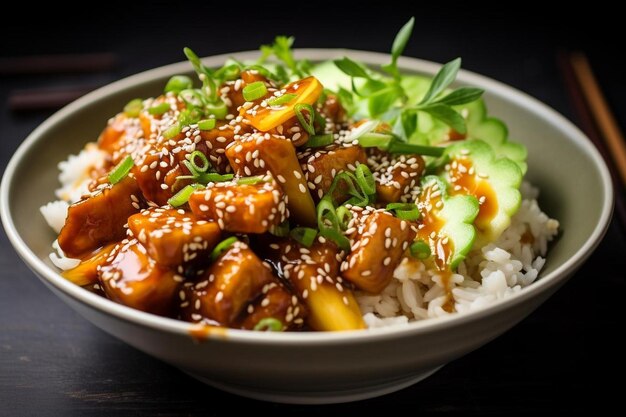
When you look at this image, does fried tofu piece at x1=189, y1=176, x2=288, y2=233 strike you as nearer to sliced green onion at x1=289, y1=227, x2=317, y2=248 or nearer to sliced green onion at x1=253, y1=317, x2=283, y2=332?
sliced green onion at x1=289, y1=227, x2=317, y2=248

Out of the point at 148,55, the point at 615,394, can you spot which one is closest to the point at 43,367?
the point at 615,394

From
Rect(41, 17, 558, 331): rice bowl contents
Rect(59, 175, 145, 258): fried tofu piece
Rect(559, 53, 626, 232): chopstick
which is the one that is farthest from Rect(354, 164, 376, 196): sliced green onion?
Rect(559, 53, 626, 232): chopstick

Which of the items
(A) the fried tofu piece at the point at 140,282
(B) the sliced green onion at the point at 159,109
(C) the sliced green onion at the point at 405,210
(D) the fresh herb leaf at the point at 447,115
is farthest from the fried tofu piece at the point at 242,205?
(D) the fresh herb leaf at the point at 447,115

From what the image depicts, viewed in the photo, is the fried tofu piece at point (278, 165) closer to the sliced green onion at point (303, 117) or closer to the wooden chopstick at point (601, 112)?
the sliced green onion at point (303, 117)

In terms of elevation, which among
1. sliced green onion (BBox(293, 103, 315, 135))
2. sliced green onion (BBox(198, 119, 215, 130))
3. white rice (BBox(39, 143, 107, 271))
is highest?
sliced green onion (BBox(293, 103, 315, 135))

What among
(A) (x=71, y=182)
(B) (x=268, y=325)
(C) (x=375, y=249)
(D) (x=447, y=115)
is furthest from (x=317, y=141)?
(A) (x=71, y=182)

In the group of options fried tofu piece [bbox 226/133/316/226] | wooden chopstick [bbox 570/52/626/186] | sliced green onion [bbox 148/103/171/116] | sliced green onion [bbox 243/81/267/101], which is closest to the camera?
Result: fried tofu piece [bbox 226/133/316/226]

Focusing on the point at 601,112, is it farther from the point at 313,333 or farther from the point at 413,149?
the point at 313,333
